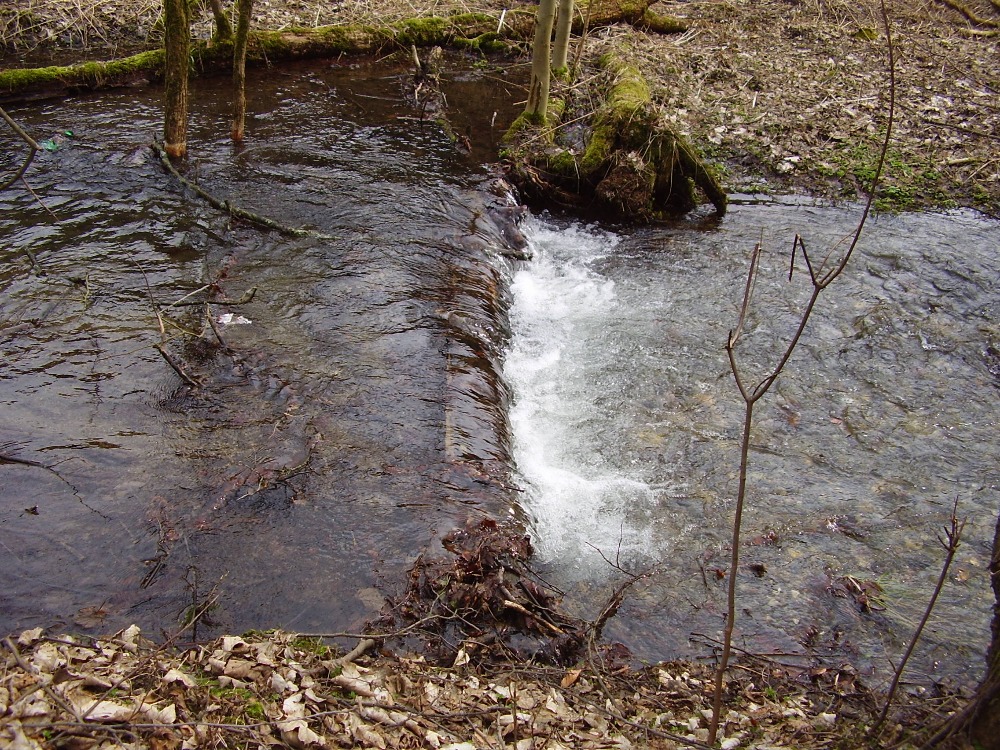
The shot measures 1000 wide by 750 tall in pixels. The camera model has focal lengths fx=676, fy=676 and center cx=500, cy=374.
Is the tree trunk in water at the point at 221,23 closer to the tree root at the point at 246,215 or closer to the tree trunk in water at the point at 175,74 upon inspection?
the tree trunk in water at the point at 175,74

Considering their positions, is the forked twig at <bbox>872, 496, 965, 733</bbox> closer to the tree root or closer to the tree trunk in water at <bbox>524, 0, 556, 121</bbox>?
the tree root

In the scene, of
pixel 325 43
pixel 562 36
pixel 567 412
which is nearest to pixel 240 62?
pixel 325 43

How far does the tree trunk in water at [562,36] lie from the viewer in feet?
33.1

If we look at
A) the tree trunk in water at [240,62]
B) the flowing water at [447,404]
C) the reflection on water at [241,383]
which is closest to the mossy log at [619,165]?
the flowing water at [447,404]

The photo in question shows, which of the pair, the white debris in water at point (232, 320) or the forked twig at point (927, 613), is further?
the white debris in water at point (232, 320)

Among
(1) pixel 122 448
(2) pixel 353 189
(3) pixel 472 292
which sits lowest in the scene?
(1) pixel 122 448

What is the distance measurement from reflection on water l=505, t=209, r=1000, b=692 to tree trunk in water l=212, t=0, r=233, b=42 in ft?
18.6

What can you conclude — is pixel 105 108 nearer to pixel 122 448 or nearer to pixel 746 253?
pixel 122 448

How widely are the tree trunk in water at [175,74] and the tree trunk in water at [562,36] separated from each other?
522 cm

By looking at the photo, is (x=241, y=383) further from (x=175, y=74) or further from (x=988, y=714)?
(x=988, y=714)

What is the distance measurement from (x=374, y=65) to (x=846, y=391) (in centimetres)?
1106

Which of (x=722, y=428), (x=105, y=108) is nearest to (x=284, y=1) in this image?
(x=105, y=108)

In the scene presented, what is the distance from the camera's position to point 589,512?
219 inches

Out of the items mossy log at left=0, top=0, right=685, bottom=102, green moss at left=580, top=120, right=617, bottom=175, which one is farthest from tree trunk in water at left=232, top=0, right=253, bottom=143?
green moss at left=580, top=120, right=617, bottom=175
